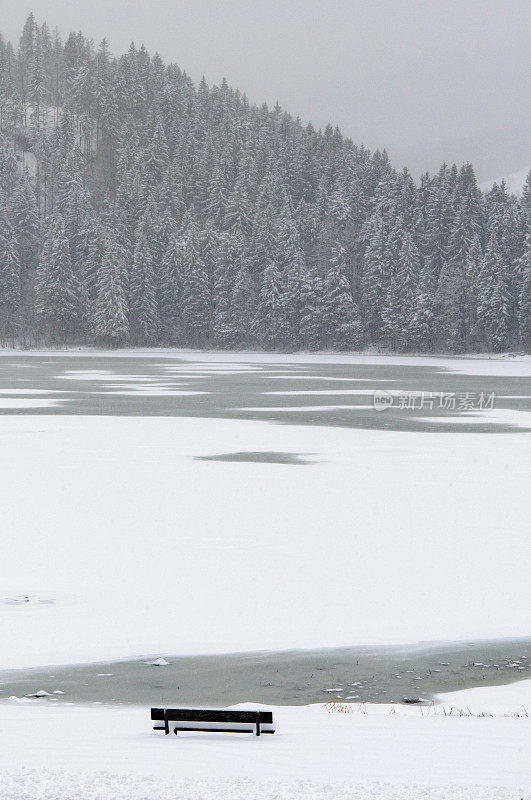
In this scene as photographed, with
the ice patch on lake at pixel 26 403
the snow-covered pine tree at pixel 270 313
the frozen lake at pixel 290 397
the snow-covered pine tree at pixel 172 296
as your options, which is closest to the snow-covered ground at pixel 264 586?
the frozen lake at pixel 290 397

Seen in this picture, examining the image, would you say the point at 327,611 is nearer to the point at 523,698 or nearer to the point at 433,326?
the point at 523,698

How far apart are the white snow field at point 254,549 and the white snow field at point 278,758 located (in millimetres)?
2628

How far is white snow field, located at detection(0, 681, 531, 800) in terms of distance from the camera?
6398 millimetres

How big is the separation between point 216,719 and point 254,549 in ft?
25.2

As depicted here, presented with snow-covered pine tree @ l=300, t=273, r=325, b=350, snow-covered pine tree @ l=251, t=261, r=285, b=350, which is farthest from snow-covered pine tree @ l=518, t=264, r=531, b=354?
snow-covered pine tree @ l=251, t=261, r=285, b=350

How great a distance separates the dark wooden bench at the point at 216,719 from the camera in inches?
300

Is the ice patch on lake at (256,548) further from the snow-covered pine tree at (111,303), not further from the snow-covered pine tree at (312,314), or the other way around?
the snow-covered pine tree at (111,303)

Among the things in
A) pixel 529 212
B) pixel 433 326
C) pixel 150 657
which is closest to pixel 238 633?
pixel 150 657

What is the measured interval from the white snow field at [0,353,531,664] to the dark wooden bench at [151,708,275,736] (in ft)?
9.88

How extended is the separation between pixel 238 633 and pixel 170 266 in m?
120

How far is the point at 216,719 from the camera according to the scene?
762 centimetres

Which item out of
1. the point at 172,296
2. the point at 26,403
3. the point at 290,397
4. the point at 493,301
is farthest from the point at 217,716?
the point at 172,296

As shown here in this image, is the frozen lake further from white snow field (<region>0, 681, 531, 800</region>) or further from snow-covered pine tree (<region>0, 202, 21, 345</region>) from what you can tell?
snow-covered pine tree (<region>0, 202, 21, 345</region>)

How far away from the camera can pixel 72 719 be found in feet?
27.5
